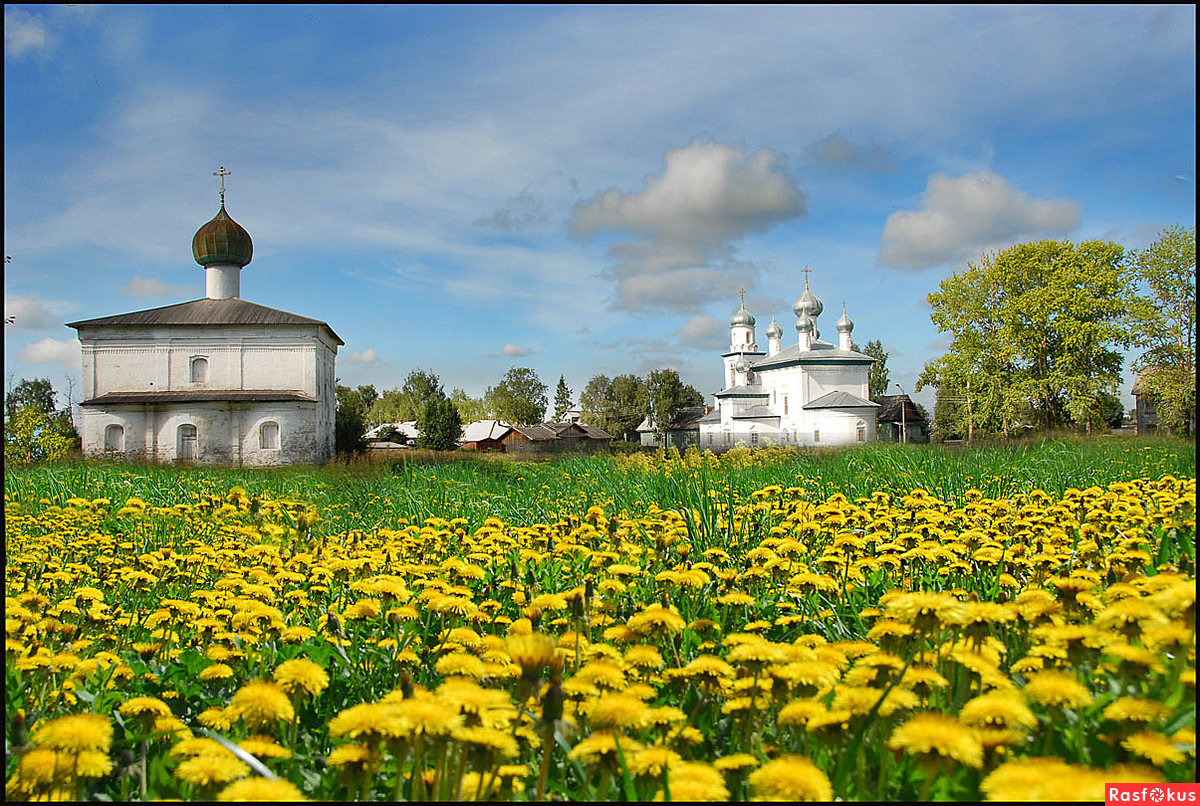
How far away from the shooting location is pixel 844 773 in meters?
1.22

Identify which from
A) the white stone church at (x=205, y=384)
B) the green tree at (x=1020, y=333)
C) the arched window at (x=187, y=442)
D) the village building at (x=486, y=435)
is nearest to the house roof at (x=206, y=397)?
A: the white stone church at (x=205, y=384)

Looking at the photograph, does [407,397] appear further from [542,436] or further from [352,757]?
[352,757]

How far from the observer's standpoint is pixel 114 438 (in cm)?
2903

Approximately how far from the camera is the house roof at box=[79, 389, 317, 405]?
28625 millimetres

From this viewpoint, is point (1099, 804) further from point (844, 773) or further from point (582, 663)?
point (582, 663)

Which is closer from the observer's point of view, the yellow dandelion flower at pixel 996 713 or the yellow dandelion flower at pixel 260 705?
the yellow dandelion flower at pixel 996 713

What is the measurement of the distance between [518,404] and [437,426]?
23.7m

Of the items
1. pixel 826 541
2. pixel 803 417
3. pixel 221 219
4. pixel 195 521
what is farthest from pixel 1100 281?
pixel 221 219

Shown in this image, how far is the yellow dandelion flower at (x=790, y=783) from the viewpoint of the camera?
3.34 feet

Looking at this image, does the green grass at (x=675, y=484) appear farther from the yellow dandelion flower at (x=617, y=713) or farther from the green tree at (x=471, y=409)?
the green tree at (x=471, y=409)

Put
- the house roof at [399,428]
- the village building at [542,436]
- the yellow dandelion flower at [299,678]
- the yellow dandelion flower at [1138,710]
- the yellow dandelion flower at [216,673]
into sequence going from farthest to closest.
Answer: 1. the house roof at [399,428]
2. the village building at [542,436]
3. the yellow dandelion flower at [216,673]
4. the yellow dandelion flower at [299,678]
5. the yellow dandelion flower at [1138,710]

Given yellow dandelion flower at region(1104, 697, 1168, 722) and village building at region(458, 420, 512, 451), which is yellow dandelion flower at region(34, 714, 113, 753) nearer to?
yellow dandelion flower at region(1104, 697, 1168, 722)

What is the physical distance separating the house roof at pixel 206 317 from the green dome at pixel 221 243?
201 cm

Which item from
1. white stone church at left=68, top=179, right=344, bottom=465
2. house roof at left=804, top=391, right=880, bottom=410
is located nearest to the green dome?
white stone church at left=68, top=179, right=344, bottom=465
